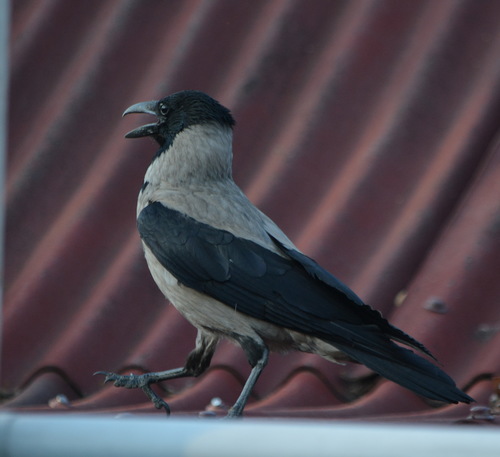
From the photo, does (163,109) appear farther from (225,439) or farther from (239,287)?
(225,439)

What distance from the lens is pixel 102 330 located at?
315cm

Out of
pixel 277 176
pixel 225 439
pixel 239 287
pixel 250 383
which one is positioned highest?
pixel 277 176

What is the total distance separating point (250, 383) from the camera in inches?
92.8

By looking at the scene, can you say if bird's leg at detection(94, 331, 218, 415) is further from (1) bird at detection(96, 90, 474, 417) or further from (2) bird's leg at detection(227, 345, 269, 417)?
(2) bird's leg at detection(227, 345, 269, 417)

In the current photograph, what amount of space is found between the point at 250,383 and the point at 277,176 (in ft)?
3.92

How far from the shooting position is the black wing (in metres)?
2.28

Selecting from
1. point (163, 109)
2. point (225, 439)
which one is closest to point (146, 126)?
point (163, 109)

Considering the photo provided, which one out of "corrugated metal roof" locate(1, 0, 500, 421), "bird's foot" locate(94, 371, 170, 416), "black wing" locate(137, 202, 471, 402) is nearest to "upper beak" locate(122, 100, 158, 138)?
"black wing" locate(137, 202, 471, 402)

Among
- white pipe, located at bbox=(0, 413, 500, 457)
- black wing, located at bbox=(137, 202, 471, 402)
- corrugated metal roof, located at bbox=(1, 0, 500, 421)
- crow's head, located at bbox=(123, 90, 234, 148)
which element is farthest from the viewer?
corrugated metal roof, located at bbox=(1, 0, 500, 421)

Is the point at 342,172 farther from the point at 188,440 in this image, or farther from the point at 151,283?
the point at 188,440

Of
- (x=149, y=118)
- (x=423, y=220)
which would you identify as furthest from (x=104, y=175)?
(x=423, y=220)

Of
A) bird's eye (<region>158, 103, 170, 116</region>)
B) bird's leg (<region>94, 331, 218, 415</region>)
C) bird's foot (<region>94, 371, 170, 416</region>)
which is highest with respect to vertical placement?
bird's eye (<region>158, 103, 170, 116</region>)

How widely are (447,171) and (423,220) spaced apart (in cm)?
21

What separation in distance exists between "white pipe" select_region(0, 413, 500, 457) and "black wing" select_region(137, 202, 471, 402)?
1458 millimetres
